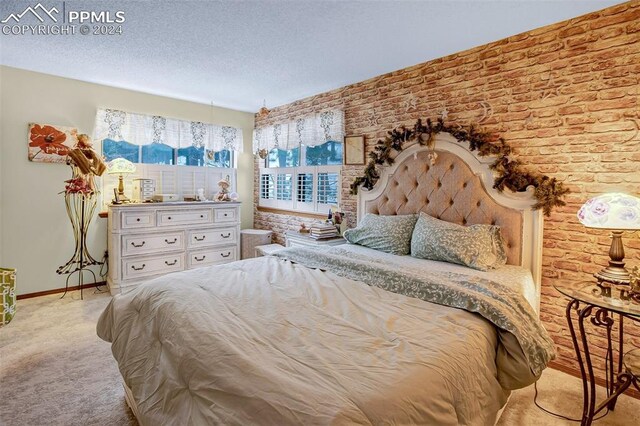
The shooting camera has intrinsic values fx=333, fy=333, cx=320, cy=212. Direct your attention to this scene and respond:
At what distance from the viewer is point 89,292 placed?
4.02 meters

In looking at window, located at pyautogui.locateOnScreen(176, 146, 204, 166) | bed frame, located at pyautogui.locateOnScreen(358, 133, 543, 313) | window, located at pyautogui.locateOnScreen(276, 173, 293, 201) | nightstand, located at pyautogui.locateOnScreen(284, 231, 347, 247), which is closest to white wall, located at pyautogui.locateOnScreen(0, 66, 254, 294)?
window, located at pyautogui.locateOnScreen(176, 146, 204, 166)

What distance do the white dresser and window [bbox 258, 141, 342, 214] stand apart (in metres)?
0.72

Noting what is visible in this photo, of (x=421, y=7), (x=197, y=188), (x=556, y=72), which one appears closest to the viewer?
(x=421, y=7)

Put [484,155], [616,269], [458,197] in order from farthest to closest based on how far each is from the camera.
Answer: [458,197] < [484,155] < [616,269]

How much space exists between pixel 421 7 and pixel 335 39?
751 mm

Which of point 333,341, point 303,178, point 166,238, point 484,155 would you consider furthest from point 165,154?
point 333,341

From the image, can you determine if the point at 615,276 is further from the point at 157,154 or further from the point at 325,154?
the point at 157,154

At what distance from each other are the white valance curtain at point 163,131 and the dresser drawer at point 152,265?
1.55 meters

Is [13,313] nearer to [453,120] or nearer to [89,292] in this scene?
[89,292]

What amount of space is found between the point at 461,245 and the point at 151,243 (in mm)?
3538

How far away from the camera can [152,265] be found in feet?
13.6

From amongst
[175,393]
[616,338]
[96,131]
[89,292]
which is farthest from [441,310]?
[96,131]

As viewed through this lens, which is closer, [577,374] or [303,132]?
[577,374]

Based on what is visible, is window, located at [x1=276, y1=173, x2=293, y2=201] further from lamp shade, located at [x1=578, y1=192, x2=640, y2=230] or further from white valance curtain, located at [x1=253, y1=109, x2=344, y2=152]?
lamp shade, located at [x1=578, y1=192, x2=640, y2=230]
